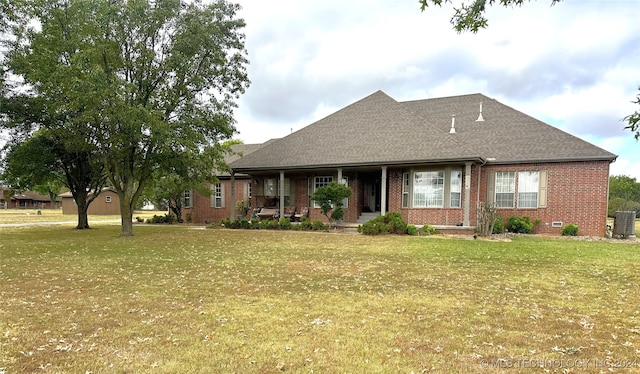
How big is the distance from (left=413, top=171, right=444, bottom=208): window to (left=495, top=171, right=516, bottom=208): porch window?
8.91 ft

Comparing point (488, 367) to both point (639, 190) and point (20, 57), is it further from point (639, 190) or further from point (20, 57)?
point (639, 190)

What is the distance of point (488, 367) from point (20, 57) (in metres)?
18.9

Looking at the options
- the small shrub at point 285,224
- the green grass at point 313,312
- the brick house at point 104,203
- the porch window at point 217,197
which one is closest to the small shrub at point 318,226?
the small shrub at point 285,224

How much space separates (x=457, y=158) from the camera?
48.2 ft

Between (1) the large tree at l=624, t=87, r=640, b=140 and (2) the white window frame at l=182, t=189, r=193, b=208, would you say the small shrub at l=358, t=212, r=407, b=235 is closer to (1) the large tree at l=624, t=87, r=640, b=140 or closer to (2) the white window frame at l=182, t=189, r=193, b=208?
(1) the large tree at l=624, t=87, r=640, b=140

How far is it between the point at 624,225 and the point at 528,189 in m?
3.72

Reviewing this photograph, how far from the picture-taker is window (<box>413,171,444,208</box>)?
16.2 m

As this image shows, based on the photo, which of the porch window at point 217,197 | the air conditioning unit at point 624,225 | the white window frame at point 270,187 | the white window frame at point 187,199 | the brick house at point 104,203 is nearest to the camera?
the air conditioning unit at point 624,225

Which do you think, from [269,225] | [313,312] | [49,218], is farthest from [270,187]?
[49,218]

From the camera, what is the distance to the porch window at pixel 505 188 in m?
16.2

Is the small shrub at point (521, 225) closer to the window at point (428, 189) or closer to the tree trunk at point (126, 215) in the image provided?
the window at point (428, 189)

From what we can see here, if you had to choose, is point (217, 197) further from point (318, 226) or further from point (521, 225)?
point (521, 225)

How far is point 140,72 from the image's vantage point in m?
14.4

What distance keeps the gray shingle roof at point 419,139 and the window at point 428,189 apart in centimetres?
124
